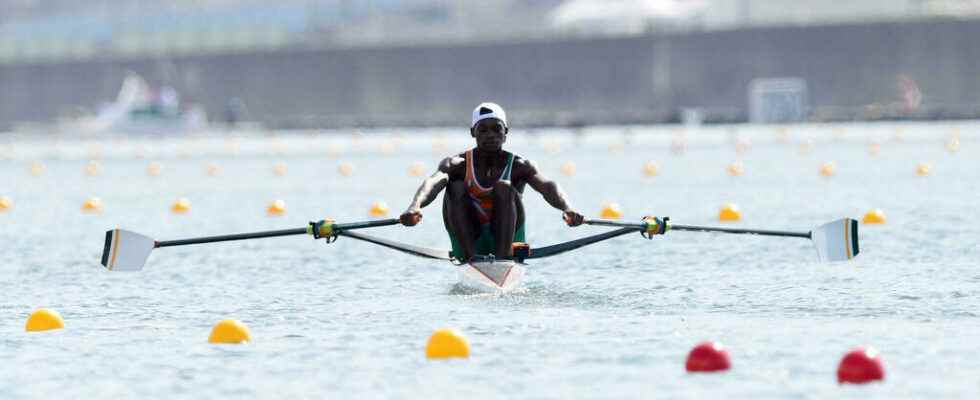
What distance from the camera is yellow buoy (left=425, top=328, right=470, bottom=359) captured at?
26.8 feet

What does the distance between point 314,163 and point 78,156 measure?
8905 millimetres

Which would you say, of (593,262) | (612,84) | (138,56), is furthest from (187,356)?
(138,56)

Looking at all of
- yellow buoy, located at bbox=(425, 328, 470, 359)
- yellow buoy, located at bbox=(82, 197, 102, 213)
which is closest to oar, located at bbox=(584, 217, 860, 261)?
yellow buoy, located at bbox=(425, 328, 470, 359)

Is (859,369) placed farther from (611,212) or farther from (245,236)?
(611,212)

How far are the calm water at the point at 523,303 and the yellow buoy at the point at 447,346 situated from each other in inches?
2.9

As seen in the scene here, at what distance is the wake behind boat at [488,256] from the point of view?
35.0 ft

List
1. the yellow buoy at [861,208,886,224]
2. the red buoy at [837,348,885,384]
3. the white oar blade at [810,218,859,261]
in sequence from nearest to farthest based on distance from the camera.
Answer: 1. the red buoy at [837,348,885,384]
2. the white oar blade at [810,218,859,261]
3. the yellow buoy at [861,208,886,224]

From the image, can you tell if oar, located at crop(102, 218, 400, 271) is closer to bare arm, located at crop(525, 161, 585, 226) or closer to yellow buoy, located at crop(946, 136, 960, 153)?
bare arm, located at crop(525, 161, 585, 226)

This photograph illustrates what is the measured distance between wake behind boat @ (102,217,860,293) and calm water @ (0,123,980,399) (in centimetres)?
18

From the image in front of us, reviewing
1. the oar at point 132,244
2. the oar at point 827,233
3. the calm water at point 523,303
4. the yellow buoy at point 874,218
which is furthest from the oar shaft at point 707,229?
the yellow buoy at point 874,218

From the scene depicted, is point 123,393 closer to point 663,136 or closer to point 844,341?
point 844,341

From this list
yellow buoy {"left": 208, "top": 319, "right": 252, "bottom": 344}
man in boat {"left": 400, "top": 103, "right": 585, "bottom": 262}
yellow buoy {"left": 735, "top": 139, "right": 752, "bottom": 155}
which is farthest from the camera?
yellow buoy {"left": 735, "top": 139, "right": 752, "bottom": 155}

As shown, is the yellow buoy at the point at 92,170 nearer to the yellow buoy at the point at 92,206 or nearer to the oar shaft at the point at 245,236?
the yellow buoy at the point at 92,206

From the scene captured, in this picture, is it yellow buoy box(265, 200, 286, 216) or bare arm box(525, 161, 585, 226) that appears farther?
yellow buoy box(265, 200, 286, 216)
